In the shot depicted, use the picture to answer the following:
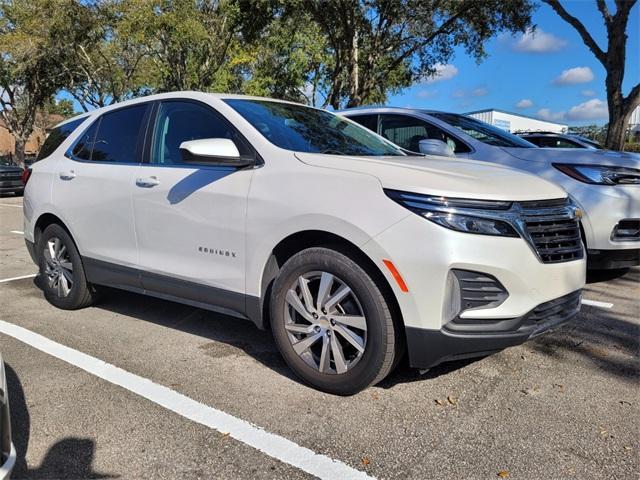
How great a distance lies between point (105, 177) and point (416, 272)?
273 centimetres

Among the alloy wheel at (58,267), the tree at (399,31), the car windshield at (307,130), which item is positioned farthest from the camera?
the tree at (399,31)

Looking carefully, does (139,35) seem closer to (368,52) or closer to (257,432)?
(368,52)

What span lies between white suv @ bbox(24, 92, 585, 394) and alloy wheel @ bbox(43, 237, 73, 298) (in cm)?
50

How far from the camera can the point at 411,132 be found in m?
6.21

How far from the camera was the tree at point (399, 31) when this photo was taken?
1625 centimetres

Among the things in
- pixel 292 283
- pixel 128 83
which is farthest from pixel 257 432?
pixel 128 83

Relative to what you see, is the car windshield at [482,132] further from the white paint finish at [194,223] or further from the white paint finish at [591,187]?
the white paint finish at [194,223]

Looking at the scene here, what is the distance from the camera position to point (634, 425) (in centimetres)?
282

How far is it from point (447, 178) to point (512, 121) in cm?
3165

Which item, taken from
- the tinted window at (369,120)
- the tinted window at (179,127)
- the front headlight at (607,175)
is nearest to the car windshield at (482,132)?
the tinted window at (369,120)

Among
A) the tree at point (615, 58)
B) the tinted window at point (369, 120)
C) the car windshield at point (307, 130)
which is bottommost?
the car windshield at point (307, 130)

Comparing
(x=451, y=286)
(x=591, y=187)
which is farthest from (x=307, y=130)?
(x=591, y=187)

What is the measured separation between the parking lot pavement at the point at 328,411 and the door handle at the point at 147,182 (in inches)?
45.6

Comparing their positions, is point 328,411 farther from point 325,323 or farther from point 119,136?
point 119,136
